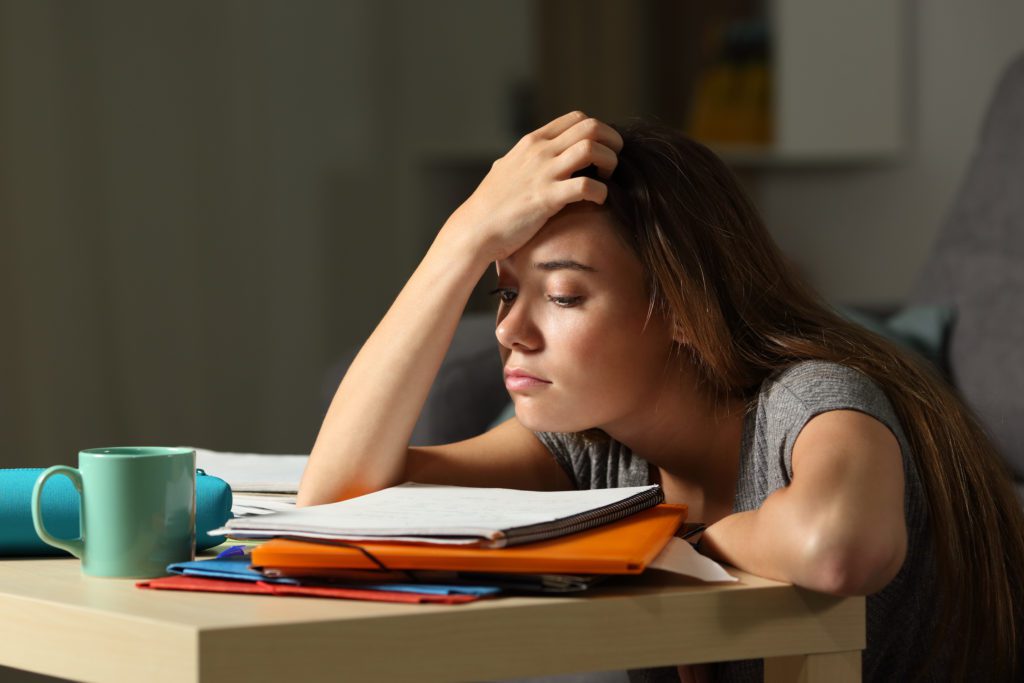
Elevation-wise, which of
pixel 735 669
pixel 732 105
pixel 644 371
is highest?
pixel 732 105

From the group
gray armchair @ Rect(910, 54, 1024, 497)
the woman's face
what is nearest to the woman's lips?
the woman's face

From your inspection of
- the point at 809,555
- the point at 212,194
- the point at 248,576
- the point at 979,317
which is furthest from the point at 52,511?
the point at 212,194

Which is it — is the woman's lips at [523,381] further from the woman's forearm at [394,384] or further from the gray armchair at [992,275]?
the gray armchair at [992,275]

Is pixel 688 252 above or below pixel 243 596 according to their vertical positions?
above

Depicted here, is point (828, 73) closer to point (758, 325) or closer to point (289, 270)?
point (289, 270)

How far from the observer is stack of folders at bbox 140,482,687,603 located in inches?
29.8

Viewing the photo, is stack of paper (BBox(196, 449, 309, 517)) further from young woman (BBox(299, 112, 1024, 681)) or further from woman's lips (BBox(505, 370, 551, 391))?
woman's lips (BBox(505, 370, 551, 391))

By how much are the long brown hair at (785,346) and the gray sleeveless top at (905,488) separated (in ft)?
0.05

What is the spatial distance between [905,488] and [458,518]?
40 cm

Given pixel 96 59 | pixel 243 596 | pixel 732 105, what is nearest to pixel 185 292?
pixel 96 59

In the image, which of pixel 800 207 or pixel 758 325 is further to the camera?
pixel 800 207

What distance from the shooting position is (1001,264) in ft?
6.31

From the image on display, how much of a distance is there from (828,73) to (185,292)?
176 centimetres

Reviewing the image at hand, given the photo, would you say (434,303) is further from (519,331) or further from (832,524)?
(832,524)
